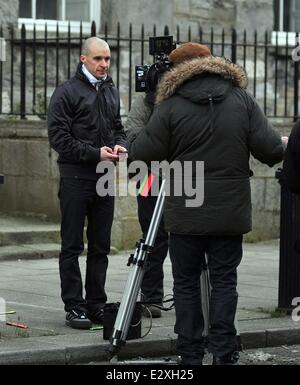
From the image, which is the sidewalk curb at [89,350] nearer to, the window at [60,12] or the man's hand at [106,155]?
the man's hand at [106,155]

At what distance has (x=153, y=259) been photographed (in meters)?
8.93

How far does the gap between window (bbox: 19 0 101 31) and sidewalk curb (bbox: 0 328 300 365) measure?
288 inches

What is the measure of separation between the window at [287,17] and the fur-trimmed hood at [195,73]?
9.60m

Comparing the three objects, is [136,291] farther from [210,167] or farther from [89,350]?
[210,167]

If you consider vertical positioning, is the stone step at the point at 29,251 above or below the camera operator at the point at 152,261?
below

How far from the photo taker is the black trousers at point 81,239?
851 centimetres

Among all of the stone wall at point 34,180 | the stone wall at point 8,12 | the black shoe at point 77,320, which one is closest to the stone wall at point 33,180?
the stone wall at point 34,180

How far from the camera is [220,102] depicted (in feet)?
23.4

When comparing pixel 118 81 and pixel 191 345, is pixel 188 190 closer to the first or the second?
pixel 191 345

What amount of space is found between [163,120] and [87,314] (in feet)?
6.72

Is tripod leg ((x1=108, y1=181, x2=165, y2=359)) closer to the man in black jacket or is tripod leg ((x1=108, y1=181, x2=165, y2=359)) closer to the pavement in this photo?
the pavement

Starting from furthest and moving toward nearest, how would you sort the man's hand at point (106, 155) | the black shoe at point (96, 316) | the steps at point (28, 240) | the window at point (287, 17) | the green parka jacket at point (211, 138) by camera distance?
1. the window at point (287, 17)
2. the steps at point (28, 240)
3. the black shoe at point (96, 316)
4. the man's hand at point (106, 155)
5. the green parka jacket at point (211, 138)

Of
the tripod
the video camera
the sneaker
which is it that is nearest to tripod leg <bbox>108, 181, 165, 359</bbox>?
the tripod
